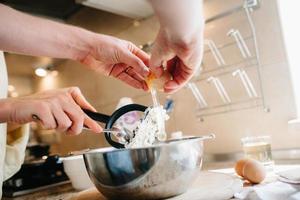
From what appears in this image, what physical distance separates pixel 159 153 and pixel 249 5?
644 millimetres

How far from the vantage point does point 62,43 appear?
69 centimetres

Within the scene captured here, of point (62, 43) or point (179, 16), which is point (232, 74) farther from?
point (179, 16)

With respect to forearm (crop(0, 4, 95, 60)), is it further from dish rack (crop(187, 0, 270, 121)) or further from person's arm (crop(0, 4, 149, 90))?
dish rack (crop(187, 0, 270, 121))

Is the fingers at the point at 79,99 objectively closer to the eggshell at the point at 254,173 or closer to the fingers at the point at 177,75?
the fingers at the point at 177,75

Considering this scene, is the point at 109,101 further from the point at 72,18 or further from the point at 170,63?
the point at 170,63

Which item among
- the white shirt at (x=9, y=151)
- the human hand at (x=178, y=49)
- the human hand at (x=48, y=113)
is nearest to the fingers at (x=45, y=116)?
the human hand at (x=48, y=113)

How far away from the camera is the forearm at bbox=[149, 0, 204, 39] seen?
36cm

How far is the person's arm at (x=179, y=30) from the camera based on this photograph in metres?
0.36

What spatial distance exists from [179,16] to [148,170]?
0.25m

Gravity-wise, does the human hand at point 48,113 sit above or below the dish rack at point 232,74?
below

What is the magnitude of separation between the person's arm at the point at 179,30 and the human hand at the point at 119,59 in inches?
7.2

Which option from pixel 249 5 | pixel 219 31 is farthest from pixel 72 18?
pixel 249 5

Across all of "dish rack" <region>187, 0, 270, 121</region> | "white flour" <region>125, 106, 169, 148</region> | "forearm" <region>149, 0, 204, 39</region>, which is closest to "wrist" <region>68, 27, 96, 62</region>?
"white flour" <region>125, 106, 169, 148</region>

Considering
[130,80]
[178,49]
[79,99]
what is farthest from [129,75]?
[178,49]
